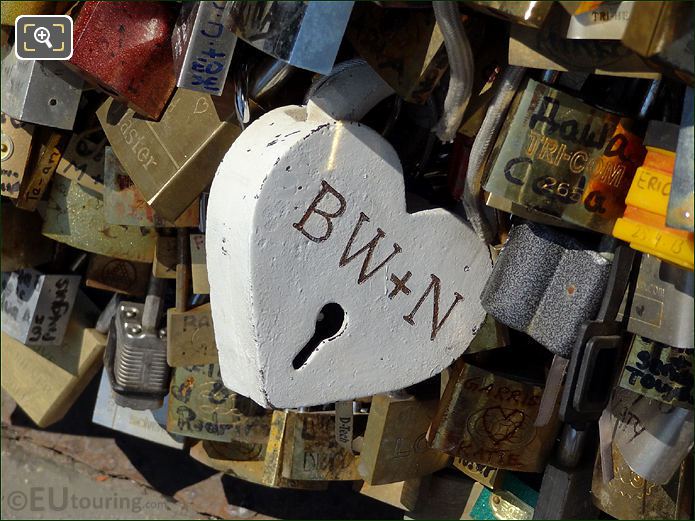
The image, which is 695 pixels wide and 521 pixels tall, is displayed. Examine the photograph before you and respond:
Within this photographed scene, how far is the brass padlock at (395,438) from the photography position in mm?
1565

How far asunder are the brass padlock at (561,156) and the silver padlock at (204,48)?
18.0 inches

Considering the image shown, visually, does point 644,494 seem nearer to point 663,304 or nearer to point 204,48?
point 663,304

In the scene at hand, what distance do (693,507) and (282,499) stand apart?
1.05 metres

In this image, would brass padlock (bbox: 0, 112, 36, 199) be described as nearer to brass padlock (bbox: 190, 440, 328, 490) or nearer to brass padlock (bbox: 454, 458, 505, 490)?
brass padlock (bbox: 190, 440, 328, 490)

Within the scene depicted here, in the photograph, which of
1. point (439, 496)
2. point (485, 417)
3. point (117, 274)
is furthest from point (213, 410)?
point (485, 417)

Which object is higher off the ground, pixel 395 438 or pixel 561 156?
pixel 561 156

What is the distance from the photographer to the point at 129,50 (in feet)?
5.09

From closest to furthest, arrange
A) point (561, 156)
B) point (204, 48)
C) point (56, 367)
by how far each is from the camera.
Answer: point (561, 156)
point (204, 48)
point (56, 367)

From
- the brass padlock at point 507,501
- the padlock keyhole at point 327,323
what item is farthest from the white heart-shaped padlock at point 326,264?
the brass padlock at point 507,501

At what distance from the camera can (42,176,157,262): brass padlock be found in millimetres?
1839

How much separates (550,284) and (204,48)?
62 cm

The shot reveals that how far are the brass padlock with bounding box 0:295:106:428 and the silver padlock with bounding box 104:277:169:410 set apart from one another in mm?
165

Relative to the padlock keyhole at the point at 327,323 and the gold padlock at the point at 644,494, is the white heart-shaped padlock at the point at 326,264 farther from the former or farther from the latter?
the gold padlock at the point at 644,494

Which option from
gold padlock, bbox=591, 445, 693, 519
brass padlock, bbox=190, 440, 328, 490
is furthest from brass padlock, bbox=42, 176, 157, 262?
gold padlock, bbox=591, 445, 693, 519
